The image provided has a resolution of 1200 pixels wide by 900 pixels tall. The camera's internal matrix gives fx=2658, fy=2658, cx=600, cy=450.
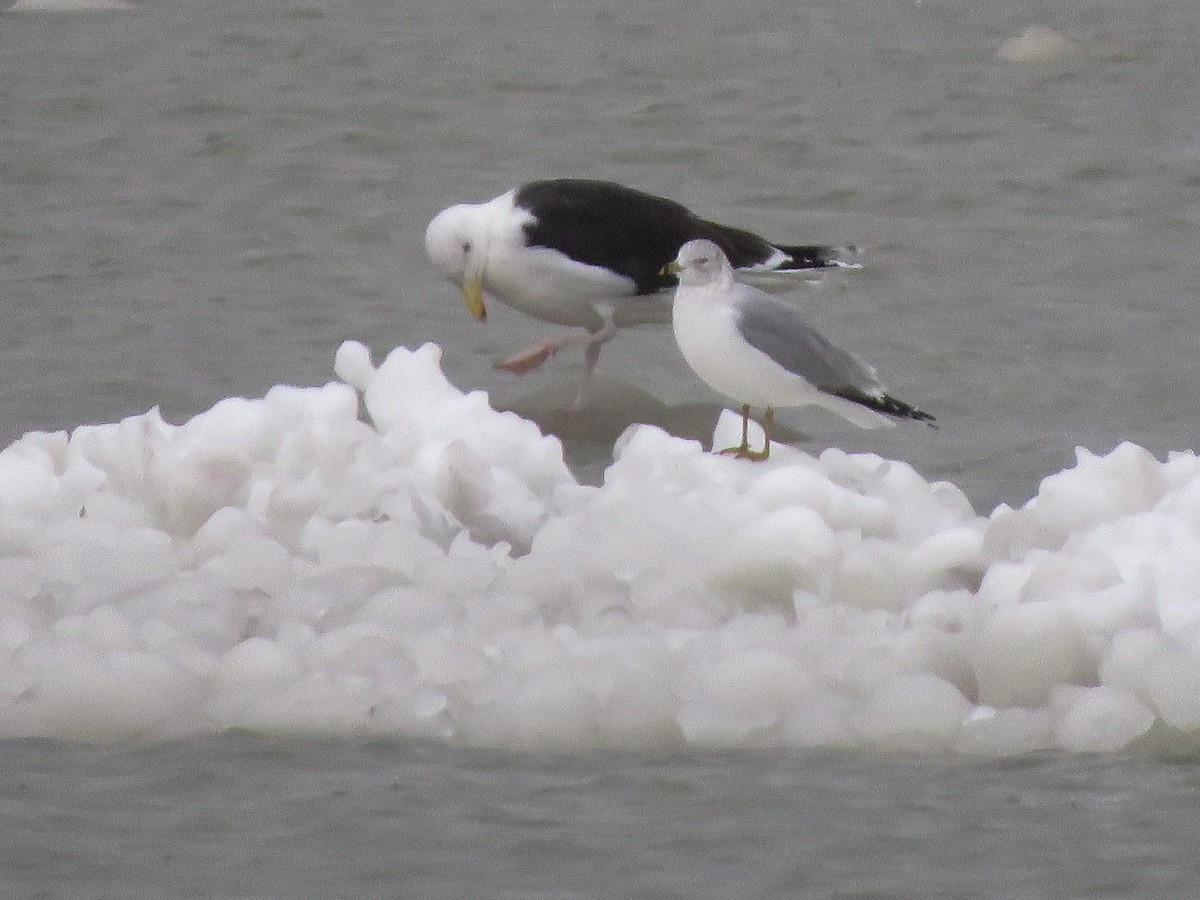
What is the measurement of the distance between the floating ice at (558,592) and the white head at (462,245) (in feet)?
6.64

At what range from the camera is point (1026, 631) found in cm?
514

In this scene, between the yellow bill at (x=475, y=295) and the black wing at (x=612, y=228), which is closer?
the black wing at (x=612, y=228)

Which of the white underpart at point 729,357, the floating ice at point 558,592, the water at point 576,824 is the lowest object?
the water at point 576,824

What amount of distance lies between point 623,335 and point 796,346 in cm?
298

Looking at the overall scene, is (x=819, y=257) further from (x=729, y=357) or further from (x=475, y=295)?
(x=729, y=357)

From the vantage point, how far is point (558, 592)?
5680 millimetres

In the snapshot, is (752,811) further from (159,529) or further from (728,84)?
(728,84)

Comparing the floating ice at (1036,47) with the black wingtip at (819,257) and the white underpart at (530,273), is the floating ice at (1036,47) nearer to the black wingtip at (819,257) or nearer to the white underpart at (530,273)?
the black wingtip at (819,257)

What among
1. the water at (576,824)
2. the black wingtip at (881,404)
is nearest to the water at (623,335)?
the water at (576,824)

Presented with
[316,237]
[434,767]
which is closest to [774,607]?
[434,767]

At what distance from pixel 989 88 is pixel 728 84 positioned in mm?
1241

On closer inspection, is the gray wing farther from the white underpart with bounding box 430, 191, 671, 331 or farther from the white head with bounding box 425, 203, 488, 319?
the white head with bounding box 425, 203, 488, 319

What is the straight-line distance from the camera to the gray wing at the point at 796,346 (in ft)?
22.5

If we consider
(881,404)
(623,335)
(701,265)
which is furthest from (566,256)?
(881,404)
